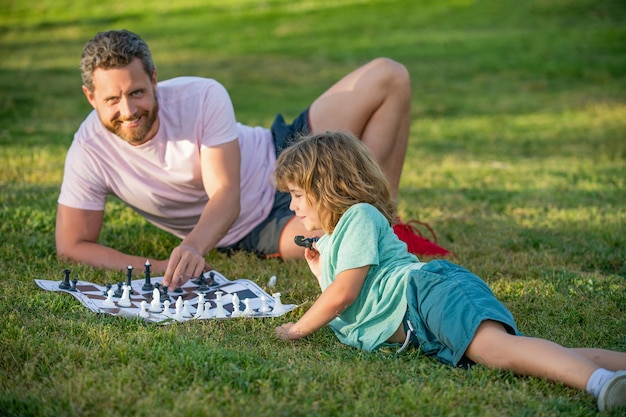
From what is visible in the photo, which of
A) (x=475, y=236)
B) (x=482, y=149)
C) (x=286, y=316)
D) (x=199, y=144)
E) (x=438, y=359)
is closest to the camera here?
(x=438, y=359)

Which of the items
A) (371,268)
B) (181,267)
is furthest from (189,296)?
(371,268)

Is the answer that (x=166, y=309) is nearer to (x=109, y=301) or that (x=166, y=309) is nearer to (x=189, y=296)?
(x=109, y=301)

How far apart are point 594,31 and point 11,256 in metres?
24.2

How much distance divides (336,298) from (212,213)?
64.2 inches

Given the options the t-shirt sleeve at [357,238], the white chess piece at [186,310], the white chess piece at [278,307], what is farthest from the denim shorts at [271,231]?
the t-shirt sleeve at [357,238]

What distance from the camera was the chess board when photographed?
14.6 ft

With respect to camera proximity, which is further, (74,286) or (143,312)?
(74,286)

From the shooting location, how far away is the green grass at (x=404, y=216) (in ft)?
11.1

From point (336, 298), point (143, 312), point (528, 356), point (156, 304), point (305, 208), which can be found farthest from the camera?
point (156, 304)

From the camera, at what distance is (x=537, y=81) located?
19.9m

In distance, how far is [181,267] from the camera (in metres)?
4.86

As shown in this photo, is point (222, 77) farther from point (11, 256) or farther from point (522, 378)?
point (522, 378)

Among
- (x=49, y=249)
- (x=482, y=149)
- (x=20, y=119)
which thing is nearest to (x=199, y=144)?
(x=49, y=249)

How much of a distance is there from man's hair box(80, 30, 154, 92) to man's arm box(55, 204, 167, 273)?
96 cm
